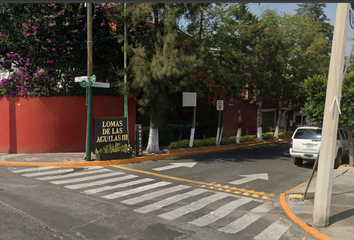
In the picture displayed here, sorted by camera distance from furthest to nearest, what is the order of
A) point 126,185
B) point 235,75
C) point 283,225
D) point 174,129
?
point 174,129 < point 235,75 < point 126,185 < point 283,225

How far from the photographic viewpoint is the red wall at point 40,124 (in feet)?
50.4

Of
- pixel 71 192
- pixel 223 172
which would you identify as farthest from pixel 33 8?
pixel 223 172

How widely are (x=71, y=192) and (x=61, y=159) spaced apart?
5.60m

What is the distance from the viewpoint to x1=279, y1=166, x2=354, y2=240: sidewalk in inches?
239

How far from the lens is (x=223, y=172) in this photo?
487 inches

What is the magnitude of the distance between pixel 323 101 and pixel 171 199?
7700 mm

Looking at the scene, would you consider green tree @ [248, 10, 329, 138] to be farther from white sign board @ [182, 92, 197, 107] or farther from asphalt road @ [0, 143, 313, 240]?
asphalt road @ [0, 143, 313, 240]

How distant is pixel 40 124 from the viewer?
50.7 ft

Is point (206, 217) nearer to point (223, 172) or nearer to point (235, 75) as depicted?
point (223, 172)

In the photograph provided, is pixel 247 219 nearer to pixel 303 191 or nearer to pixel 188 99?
pixel 303 191

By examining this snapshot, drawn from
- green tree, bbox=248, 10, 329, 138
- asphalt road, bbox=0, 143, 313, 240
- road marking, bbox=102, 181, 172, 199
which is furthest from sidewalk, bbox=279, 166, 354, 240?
green tree, bbox=248, 10, 329, 138

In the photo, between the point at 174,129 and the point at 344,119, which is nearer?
the point at 344,119

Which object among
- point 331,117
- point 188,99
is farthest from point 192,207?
point 188,99

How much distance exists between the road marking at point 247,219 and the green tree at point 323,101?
573 cm
